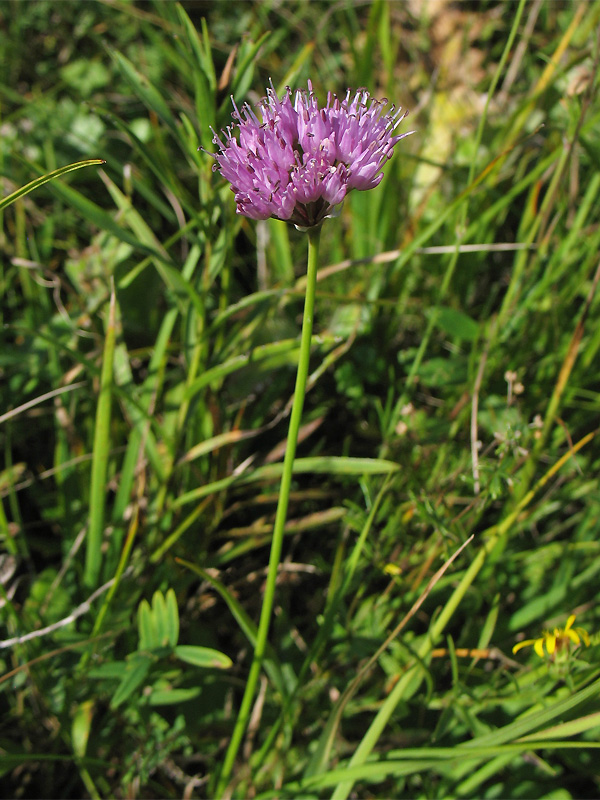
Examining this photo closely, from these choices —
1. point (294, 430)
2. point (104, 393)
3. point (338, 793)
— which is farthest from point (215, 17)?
point (338, 793)

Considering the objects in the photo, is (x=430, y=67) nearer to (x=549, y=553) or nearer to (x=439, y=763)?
(x=549, y=553)

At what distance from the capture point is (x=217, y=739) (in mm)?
1398

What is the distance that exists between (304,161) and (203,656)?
2.93 ft

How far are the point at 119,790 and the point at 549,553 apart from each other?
108 centimetres

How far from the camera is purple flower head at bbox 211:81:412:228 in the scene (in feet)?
2.75

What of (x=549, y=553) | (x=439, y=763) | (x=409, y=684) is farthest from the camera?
(x=549, y=553)

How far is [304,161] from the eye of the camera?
2.76 feet

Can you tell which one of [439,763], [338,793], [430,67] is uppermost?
[430,67]

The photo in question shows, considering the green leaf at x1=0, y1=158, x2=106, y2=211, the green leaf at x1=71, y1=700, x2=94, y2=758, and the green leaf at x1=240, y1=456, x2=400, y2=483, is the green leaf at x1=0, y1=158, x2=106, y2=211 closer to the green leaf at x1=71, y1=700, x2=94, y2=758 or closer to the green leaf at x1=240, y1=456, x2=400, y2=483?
the green leaf at x1=240, y1=456, x2=400, y2=483

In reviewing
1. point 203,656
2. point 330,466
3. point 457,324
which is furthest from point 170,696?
point 457,324

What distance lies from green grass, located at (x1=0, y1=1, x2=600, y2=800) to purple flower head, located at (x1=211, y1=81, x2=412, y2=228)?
22 centimetres

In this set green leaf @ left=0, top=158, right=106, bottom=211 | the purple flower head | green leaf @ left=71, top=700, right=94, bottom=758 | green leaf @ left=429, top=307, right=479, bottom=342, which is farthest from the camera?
green leaf @ left=429, top=307, right=479, bottom=342

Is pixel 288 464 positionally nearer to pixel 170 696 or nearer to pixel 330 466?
pixel 330 466

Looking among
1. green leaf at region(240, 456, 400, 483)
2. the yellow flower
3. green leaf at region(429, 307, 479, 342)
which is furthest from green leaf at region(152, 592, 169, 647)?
green leaf at region(429, 307, 479, 342)
